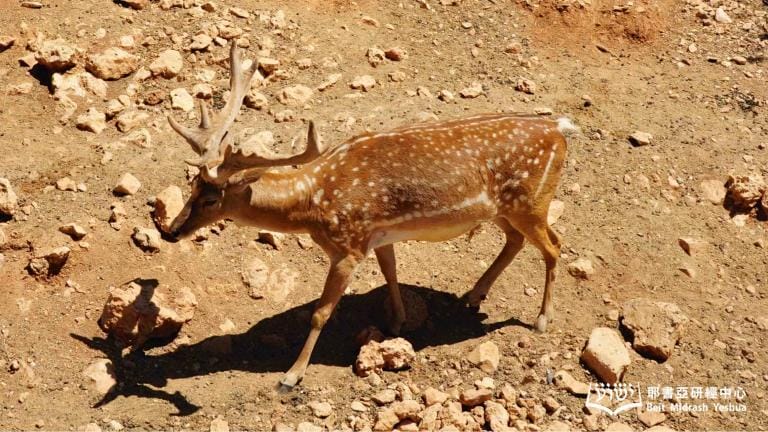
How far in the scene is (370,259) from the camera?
799 centimetres

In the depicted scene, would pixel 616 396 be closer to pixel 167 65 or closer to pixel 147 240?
pixel 147 240

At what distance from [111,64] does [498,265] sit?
4.85m

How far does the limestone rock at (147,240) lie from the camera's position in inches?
285

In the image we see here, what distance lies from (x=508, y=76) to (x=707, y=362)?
14.9 feet

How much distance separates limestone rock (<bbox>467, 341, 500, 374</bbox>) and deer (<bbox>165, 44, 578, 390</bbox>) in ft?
3.19

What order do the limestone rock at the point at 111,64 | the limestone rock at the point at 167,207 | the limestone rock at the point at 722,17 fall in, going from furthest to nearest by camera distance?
the limestone rock at the point at 722,17
the limestone rock at the point at 111,64
the limestone rock at the point at 167,207

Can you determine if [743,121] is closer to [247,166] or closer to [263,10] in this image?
[263,10]

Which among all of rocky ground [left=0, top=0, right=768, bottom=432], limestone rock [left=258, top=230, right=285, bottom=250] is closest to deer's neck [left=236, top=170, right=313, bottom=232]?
rocky ground [left=0, top=0, right=768, bottom=432]

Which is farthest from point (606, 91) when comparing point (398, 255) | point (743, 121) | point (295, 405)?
point (295, 405)

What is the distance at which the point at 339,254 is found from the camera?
6691 millimetres

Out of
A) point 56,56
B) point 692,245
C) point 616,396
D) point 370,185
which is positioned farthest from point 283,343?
point 692,245

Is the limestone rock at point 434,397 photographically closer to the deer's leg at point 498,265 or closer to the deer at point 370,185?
the deer at point 370,185

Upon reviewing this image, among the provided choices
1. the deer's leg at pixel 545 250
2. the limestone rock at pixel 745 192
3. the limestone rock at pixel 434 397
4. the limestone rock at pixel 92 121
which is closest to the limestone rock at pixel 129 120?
the limestone rock at pixel 92 121

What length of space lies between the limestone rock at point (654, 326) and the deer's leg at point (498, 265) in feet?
3.84
